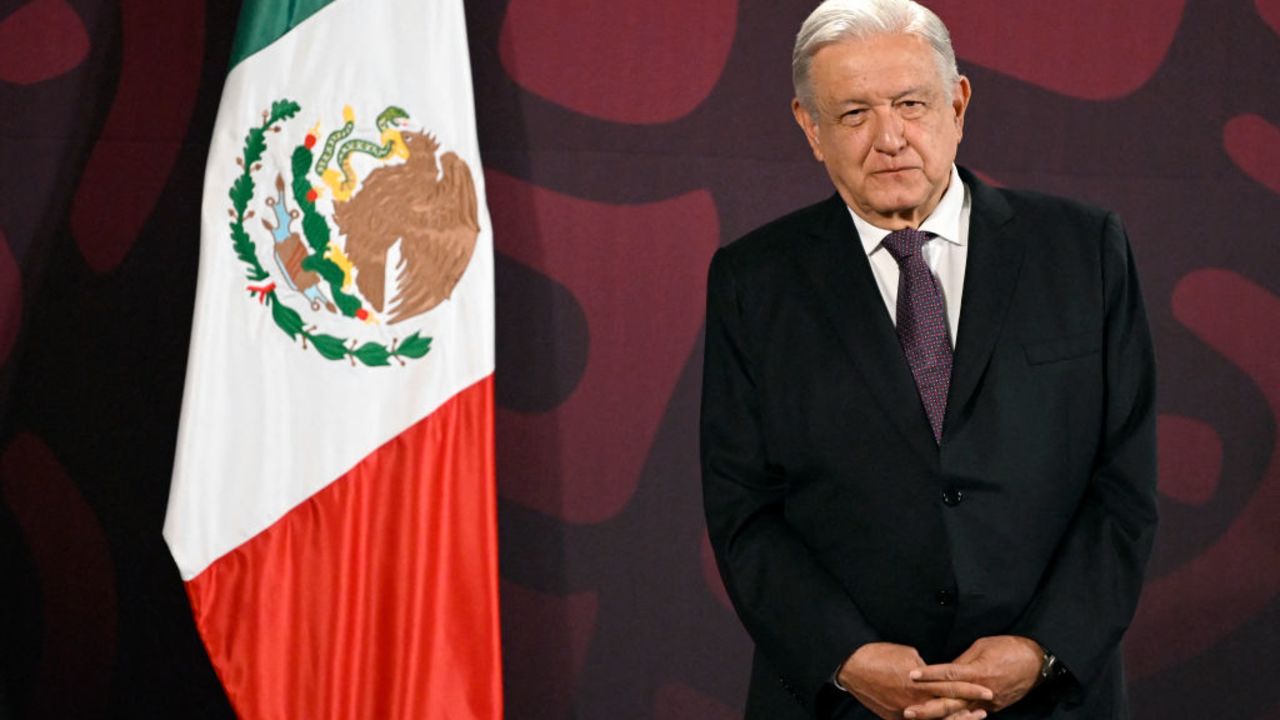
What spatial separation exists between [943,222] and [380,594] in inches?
49.4

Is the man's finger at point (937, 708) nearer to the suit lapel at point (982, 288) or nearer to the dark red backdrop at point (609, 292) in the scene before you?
the suit lapel at point (982, 288)

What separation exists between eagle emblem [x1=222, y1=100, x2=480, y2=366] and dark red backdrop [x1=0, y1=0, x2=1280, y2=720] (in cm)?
38

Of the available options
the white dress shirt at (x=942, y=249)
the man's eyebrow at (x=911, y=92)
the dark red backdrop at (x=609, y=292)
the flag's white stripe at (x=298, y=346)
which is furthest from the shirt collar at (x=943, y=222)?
the dark red backdrop at (x=609, y=292)

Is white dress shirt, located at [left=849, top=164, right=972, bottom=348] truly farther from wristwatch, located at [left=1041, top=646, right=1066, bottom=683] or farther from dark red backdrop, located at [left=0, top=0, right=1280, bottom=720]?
dark red backdrop, located at [left=0, top=0, right=1280, bottom=720]

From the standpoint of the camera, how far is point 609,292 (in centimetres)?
262

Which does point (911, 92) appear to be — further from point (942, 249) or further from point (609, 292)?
point (609, 292)

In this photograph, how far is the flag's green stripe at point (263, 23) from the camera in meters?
2.22

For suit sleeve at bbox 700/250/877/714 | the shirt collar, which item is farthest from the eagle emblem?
the shirt collar

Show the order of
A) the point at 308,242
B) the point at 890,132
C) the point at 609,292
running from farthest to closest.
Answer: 1. the point at 609,292
2. the point at 308,242
3. the point at 890,132

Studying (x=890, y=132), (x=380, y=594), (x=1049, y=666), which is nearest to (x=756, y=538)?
(x=1049, y=666)

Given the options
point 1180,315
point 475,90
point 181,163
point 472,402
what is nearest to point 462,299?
point 472,402

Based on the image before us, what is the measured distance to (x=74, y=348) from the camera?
101 inches

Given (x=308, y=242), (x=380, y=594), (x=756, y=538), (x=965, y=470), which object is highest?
(x=308, y=242)

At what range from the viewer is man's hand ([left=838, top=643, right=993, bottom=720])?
124 cm
